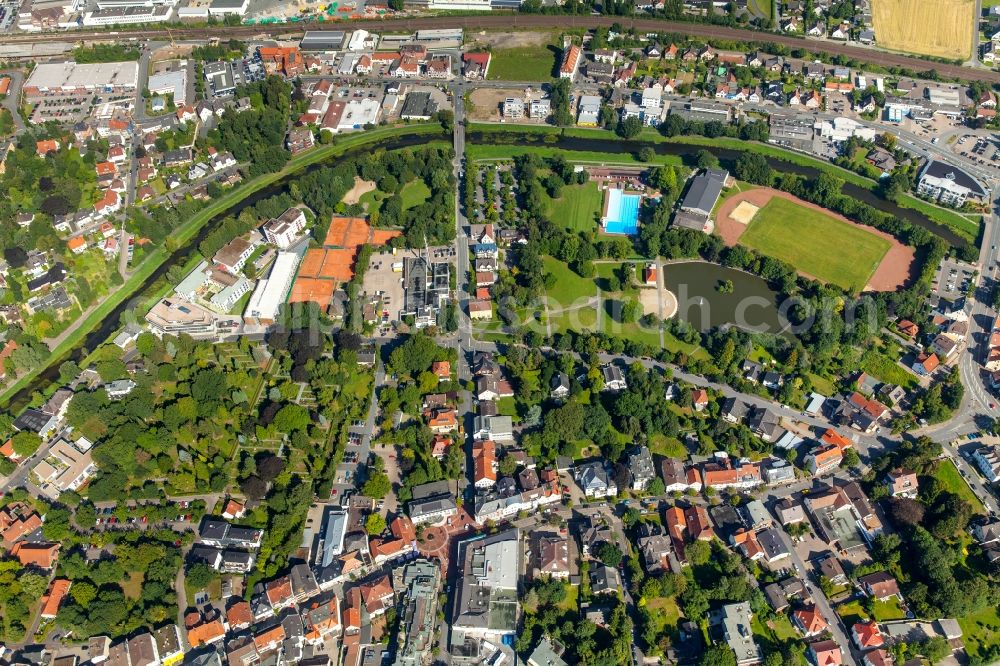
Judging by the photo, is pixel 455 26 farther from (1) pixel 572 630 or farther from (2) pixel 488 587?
(1) pixel 572 630

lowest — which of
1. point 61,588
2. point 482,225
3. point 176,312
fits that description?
point 61,588

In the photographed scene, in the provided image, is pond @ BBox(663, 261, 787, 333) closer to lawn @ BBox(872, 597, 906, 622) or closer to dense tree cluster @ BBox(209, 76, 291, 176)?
lawn @ BBox(872, 597, 906, 622)

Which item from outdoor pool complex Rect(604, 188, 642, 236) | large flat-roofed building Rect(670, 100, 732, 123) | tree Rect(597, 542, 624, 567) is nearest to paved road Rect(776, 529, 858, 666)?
tree Rect(597, 542, 624, 567)

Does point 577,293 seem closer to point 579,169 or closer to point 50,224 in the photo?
point 579,169

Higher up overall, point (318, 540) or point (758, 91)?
point (758, 91)

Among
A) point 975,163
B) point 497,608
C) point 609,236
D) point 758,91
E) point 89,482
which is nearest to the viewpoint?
point 497,608

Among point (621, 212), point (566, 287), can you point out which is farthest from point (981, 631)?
point (621, 212)

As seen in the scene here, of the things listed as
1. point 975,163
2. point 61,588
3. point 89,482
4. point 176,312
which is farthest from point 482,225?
point 975,163
